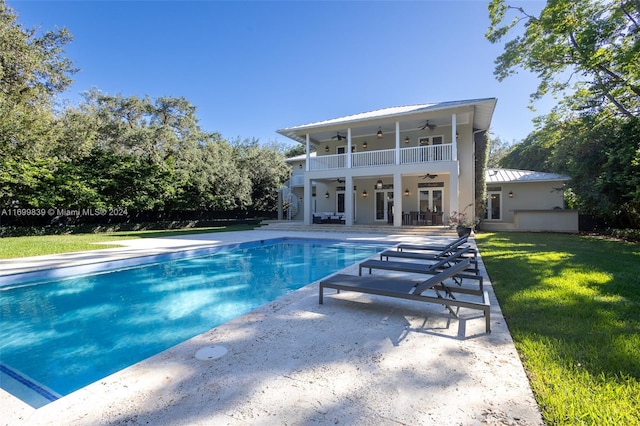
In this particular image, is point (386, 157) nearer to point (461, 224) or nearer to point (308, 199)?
point (308, 199)

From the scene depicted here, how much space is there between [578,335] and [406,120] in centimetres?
1457

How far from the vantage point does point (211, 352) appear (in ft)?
9.27

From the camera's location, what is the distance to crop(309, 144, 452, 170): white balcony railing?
52.4ft

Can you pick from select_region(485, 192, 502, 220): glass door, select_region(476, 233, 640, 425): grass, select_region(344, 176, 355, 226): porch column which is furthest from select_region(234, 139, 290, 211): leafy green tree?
select_region(476, 233, 640, 425): grass

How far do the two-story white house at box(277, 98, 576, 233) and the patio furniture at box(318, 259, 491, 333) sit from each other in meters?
11.7

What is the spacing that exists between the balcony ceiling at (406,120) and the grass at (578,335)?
10130mm

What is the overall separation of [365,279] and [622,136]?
1485cm

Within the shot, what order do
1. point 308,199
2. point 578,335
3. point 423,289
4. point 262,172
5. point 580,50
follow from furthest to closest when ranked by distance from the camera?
point 262,172
point 308,199
point 580,50
point 423,289
point 578,335

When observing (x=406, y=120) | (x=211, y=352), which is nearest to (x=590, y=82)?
(x=406, y=120)

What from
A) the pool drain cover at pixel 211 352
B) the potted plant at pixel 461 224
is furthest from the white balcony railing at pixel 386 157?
the pool drain cover at pixel 211 352

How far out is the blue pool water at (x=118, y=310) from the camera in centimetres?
329

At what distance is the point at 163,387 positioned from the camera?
223cm

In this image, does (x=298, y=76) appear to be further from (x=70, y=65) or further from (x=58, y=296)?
(x=58, y=296)

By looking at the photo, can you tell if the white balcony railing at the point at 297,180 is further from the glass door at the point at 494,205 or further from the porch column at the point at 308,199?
the glass door at the point at 494,205
